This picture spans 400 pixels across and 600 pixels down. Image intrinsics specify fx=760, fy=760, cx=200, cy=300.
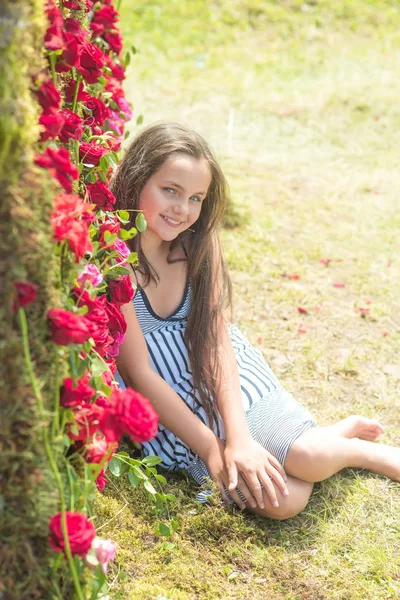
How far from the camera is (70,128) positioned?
1.96 metres

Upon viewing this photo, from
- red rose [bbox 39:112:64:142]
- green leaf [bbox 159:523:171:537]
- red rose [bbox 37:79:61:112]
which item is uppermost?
red rose [bbox 37:79:61:112]

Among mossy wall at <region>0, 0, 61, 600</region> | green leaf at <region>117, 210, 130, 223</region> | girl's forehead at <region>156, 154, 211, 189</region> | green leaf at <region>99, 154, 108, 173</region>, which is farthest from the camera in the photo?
girl's forehead at <region>156, 154, 211, 189</region>

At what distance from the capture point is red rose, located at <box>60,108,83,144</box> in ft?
6.42

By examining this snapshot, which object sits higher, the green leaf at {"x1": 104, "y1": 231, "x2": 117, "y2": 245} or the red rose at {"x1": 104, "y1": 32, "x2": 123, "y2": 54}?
the red rose at {"x1": 104, "y1": 32, "x2": 123, "y2": 54}

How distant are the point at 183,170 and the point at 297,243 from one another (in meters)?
2.06

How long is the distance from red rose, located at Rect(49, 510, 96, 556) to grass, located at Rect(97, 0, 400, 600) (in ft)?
1.77

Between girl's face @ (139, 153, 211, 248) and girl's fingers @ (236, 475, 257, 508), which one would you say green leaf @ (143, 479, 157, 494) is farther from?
girl's face @ (139, 153, 211, 248)

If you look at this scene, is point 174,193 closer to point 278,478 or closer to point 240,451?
point 240,451

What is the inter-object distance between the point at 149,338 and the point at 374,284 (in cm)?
183

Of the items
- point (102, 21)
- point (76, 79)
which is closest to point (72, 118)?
point (76, 79)

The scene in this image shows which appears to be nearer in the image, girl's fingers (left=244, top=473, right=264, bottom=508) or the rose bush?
the rose bush

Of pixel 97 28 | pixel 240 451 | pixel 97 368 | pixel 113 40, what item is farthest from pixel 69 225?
pixel 113 40

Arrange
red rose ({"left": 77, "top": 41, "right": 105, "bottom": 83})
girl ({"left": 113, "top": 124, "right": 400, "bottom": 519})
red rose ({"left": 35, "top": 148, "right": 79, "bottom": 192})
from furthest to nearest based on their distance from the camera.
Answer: girl ({"left": 113, "top": 124, "right": 400, "bottom": 519}), red rose ({"left": 77, "top": 41, "right": 105, "bottom": 83}), red rose ({"left": 35, "top": 148, "right": 79, "bottom": 192})

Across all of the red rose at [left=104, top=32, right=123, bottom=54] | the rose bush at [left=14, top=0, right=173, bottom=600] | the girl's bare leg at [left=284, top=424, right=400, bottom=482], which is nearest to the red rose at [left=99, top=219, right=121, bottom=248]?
the rose bush at [left=14, top=0, right=173, bottom=600]
